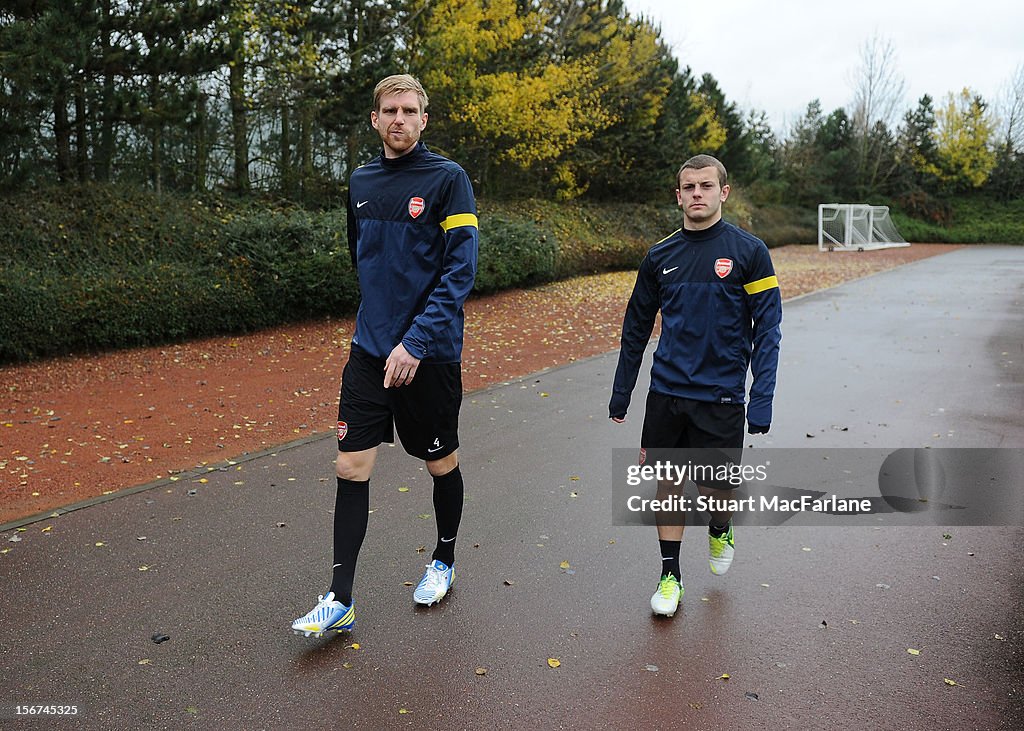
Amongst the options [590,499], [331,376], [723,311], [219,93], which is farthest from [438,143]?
[723,311]

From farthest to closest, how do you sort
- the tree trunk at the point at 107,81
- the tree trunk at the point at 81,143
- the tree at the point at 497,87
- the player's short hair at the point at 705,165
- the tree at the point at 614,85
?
the tree at the point at 614,85 < the tree at the point at 497,87 < the tree trunk at the point at 81,143 < the tree trunk at the point at 107,81 < the player's short hair at the point at 705,165

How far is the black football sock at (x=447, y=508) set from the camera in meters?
3.82

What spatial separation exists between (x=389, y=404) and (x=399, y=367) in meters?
0.30

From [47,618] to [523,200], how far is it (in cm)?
2089

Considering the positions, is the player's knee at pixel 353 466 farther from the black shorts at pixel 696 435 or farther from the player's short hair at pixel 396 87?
the player's short hair at pixel 396 87

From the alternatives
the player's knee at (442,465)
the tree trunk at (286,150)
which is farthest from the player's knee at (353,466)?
the tree trunk at (286,150)

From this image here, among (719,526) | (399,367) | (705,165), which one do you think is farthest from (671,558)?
(705,165)

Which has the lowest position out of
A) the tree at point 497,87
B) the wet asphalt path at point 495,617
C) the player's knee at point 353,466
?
the wet asphalt path at point 495,617

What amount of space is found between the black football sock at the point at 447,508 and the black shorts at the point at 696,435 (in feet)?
2.69

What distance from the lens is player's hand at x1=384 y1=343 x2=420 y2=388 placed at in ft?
10.7

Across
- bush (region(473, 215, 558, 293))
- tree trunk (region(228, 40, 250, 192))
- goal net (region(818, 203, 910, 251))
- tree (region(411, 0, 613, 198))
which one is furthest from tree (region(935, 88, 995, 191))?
tree trunk (region(228, 40, 250, 192))

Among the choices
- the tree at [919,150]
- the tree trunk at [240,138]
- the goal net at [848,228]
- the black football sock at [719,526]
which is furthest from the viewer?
the tree at [919,150]

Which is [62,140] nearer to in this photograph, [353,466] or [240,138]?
[240,138]

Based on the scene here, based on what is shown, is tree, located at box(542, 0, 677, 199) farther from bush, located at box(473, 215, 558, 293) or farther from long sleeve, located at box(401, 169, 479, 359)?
long sleeve, located at box(401, 169, 479, 359)
